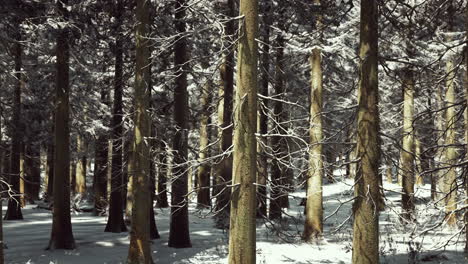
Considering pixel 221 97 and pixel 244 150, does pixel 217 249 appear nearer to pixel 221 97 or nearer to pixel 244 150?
pixel 221 97

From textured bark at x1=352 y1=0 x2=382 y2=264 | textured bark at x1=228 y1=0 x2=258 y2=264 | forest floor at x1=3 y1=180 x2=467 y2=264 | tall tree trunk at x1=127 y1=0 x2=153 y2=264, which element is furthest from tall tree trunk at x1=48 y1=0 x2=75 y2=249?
textured bark at x1=352 y1=0 x2=382 y2=264

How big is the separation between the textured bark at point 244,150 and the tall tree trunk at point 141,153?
438cm

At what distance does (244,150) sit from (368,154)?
2.32 m

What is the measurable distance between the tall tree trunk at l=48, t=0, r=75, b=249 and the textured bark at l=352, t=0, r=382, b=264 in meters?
9.24

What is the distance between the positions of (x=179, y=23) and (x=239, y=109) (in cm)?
845

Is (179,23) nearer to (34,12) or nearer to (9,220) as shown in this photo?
(34,12)

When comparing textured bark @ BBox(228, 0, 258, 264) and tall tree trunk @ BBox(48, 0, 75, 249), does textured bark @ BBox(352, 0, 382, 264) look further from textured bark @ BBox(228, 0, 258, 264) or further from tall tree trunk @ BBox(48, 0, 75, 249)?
tall tree trunk @ BBox(48, 0, 75, 249)

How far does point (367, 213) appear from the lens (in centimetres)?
818

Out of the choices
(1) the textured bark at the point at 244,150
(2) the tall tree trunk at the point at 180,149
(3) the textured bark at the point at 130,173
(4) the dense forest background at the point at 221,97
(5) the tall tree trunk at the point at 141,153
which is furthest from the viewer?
(2) the tall tree trunk at the point at 180,149

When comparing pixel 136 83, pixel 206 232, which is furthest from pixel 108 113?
pixel 136 83

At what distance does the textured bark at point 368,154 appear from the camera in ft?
26.7

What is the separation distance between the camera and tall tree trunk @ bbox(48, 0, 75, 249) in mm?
13969

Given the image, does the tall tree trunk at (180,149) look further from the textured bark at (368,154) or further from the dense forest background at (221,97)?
the textured bark at (368,154)

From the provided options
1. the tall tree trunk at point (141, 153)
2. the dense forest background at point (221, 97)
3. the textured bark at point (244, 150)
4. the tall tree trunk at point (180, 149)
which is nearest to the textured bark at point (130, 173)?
the dense forest background at point (221, 97)
